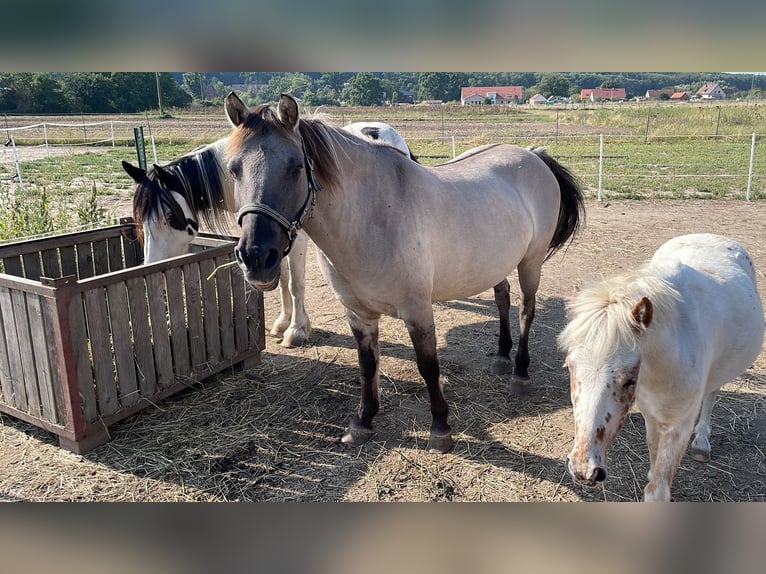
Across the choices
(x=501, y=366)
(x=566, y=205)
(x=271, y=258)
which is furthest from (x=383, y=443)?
(x=566, y=205)

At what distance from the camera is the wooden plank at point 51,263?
4328mm

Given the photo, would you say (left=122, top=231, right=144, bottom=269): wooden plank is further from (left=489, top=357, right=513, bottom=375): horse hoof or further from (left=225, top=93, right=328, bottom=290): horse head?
(left=489, top=357, right=513, bottom=375): horse hoof

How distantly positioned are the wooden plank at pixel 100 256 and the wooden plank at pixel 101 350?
4.64ft

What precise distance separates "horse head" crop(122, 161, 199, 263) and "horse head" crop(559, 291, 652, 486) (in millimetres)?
2958

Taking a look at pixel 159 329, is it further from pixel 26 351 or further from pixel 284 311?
pixel 284 311

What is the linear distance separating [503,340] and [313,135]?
2657 millimetres

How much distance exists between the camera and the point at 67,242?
444 centimetres

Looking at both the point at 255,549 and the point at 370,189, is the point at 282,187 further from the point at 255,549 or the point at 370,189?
the point at 255,549

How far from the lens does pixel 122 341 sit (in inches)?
140

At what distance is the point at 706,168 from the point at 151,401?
1529cm

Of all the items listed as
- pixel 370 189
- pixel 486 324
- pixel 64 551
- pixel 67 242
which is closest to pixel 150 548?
pixel 64 551

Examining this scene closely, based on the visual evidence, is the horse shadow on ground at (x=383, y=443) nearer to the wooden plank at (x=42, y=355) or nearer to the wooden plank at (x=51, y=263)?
the wooden plank at (x=42, y=355)

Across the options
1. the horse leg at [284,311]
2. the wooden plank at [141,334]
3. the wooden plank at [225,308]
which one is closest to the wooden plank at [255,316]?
the wooden plank at [225,308]

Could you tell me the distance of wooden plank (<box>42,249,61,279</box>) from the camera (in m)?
4.33
